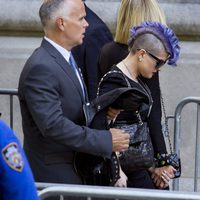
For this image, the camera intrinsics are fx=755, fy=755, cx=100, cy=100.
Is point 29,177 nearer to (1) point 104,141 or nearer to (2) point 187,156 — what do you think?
(1) point 104,141

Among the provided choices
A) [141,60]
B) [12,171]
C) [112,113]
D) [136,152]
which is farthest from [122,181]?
[12,171]

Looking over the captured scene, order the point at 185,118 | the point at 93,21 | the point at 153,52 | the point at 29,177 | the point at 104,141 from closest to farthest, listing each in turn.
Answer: the point at 29,177, the point at 104,141, the point at 153,52, the point at 93,21, the point at 185,118

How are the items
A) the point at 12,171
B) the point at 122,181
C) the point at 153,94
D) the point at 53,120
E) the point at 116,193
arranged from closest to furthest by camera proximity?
the point at 12,171 < the point at 116,193 < the point at 53,120 < the point at 122,181 < the point at 153,94

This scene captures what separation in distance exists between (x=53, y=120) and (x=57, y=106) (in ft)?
0.24

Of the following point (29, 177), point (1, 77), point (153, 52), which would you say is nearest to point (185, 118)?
point (1, 77)

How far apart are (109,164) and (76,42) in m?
0.65

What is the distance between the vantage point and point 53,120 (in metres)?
3.69

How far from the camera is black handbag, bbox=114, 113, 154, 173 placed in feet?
13.2

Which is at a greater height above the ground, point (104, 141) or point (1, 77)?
point (104, 141)

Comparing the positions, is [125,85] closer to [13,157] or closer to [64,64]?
[64,64]

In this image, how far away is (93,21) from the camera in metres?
5.04

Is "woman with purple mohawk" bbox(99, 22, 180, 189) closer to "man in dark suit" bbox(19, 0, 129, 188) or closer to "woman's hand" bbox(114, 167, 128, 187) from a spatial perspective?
"woman's hand" bbox(114, 167, 128, 187)

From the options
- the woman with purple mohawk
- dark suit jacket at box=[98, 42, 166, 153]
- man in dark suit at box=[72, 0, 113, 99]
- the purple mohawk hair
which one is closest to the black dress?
the woman with purple mohawk

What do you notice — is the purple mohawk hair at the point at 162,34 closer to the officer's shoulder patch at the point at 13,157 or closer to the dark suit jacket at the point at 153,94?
the dark suit jacket at the point at 153,94
